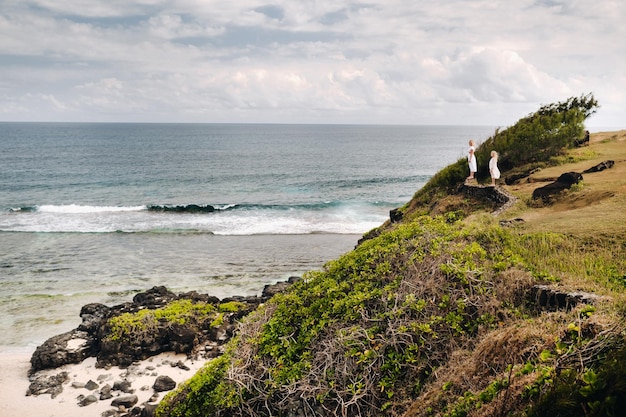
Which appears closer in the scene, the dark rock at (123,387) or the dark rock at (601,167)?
the dark rock at (123,387)

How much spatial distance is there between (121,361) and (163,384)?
236 centimetres

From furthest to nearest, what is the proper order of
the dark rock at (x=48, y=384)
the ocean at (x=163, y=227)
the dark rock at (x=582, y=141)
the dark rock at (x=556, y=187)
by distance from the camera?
the dark rock at (x=582, y=141) → the ocean at (x=163, y=227) → the dark rock at (x=556, y=187) → the dark rock at (x=48, y=384)

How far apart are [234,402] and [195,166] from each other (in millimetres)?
69202

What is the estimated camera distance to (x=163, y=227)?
3547cm

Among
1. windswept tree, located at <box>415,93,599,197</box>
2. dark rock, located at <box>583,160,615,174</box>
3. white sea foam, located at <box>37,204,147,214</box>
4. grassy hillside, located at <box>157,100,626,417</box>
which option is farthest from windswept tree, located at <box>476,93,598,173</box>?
white sea foam, located at <box>37,204,147,214</box>

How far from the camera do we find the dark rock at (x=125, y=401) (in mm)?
11953

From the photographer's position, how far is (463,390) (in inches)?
240

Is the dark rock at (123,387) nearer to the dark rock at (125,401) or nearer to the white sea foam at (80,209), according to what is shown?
the dark rock at (125,401)

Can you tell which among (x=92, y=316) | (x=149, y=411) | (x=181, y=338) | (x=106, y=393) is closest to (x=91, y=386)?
(x=106, y=393)

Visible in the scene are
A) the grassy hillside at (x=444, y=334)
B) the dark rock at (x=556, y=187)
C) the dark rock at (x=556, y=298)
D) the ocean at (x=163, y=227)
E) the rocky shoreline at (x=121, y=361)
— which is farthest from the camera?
the ocean at (x=163, y=227)

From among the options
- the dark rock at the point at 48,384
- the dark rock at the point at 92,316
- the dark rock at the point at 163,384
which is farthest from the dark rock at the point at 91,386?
the dark rock at the point at 92,316

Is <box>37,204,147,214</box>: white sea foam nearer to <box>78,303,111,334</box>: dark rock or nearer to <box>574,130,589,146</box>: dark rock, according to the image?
<box>78,303,111,334</box>: dark rock

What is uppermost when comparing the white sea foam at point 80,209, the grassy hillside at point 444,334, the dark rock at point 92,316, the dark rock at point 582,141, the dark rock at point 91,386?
the dark rock at point 582,141

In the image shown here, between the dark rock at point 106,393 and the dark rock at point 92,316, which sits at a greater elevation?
the dark rock at point 92,316
